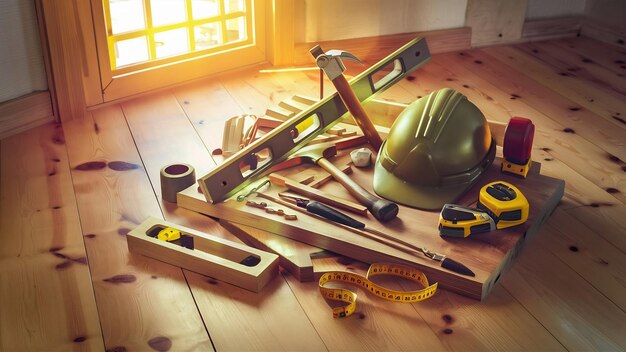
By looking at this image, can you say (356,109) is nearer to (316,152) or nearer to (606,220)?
(316,152)

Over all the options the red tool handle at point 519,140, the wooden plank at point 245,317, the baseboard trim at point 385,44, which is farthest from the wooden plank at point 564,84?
the wooden plank at point 245,317

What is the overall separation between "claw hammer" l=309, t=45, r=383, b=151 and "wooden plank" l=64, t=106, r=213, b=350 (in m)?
0.62

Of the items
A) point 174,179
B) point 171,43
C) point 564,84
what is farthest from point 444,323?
point 171,43

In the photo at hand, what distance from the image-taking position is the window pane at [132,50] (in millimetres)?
2895

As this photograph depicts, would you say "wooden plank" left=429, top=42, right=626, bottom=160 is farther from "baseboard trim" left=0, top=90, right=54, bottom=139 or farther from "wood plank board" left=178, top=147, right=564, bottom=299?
"baseboard trim" left=0, top=90, right=54, bottom=139

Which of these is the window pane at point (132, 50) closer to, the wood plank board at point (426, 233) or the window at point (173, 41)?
the window at point (173, 41)

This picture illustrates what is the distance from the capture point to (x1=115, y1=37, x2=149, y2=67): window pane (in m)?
2.89

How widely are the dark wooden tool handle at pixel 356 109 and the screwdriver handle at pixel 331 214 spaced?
13.8 inches

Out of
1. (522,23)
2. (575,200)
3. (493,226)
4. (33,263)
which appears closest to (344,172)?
(493,226)

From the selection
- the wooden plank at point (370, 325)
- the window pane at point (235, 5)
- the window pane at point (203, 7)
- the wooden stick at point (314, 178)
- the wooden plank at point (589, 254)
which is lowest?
the wooden plank at point (370, 325)

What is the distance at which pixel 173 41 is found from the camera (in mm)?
3037

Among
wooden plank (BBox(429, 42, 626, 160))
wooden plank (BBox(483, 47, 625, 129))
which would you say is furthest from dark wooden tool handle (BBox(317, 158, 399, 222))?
wooden plank (BBox(483, 47, 625, 129))

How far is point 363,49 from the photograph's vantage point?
3141 mm

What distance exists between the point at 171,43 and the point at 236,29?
28cm
